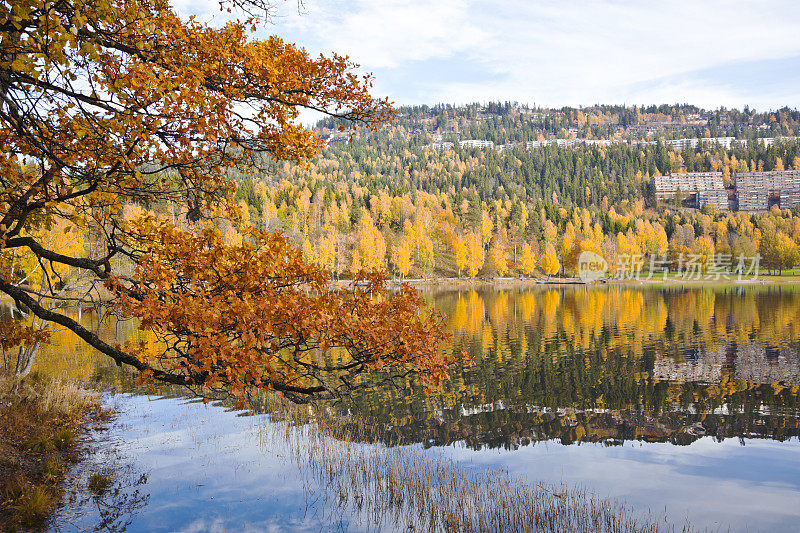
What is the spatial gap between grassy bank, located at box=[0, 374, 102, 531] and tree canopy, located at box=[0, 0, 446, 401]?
4.14 m

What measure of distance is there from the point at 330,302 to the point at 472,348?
30.2m

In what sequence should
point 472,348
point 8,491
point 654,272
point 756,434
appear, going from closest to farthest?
1. point 8,491
2. point 756,434
3. point 472,348
4. point 654,272

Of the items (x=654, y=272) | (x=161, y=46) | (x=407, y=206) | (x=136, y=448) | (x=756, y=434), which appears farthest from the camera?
(x=407, y=206)

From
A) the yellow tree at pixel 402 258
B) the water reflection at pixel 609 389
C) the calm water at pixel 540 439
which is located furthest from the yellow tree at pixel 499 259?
the calm water at pixel 540 439

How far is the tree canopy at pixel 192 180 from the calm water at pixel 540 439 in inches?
236

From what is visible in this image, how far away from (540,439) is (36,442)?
14.8 m

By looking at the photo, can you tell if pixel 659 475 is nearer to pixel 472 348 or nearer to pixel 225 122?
pixel 225 122

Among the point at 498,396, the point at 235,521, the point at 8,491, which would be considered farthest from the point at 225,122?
the point at 498,396

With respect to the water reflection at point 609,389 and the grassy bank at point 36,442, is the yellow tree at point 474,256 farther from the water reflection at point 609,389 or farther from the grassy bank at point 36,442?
the grassy bank at point 36,442

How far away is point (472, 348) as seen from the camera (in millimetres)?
36531

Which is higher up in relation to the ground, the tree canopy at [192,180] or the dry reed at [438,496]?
the tree canopy at [192,180]

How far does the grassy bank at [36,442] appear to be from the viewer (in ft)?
34.0

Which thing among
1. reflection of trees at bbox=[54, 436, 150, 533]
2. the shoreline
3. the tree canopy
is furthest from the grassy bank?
the shoreline

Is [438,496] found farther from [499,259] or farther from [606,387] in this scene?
[499,259]
